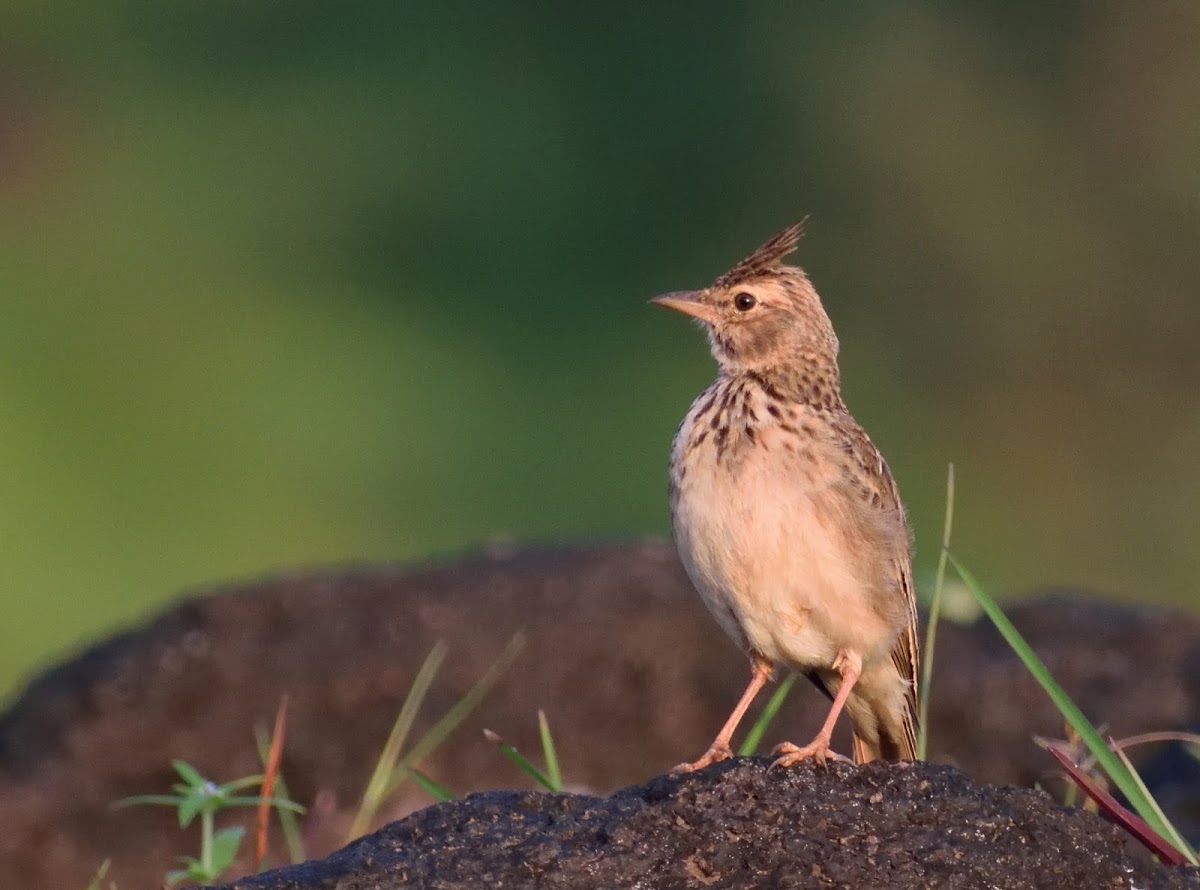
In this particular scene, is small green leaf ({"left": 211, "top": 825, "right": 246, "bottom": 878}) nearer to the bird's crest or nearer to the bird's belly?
the bird's belly

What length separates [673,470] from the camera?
4707mm

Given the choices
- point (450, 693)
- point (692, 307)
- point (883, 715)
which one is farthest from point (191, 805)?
point (450, 693)

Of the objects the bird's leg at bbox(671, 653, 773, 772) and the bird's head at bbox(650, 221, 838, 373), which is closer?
the bird's leg at bbox(671, 653, 773, 772)

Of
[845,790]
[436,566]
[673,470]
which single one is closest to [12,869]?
[436,566]

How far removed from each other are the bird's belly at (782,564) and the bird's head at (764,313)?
57 centimetres

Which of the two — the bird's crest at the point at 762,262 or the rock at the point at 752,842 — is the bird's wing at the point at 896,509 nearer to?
the bird's crest at the point at 762,262

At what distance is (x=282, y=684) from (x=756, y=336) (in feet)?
8.63

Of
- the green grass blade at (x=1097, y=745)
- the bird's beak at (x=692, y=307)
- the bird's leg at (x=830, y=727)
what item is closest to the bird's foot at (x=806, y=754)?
the bird's leg at (x=830, y=727)

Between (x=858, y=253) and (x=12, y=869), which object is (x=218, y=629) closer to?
(x=12, y=869)

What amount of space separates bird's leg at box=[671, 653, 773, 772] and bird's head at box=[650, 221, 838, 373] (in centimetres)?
75

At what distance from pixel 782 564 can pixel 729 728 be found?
38 centimetres

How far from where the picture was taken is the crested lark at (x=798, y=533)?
450cm

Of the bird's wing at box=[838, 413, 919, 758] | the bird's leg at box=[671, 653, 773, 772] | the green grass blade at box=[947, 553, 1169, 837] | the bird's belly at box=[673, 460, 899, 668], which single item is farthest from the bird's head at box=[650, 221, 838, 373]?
the green grass blade at box=[947, 553, 1169, 837]

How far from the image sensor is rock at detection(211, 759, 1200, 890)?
323 centimetres
